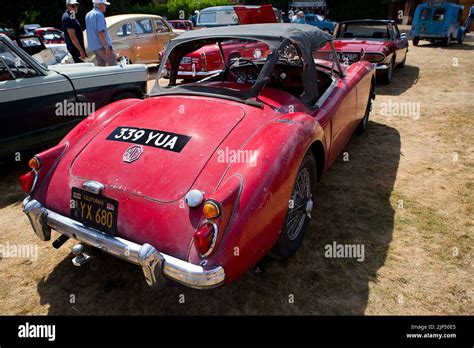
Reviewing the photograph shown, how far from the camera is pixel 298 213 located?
293 centimetres

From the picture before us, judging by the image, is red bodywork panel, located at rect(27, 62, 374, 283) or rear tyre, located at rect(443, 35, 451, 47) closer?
red bodywork panel, located at rect(27, 62, 374, 283)

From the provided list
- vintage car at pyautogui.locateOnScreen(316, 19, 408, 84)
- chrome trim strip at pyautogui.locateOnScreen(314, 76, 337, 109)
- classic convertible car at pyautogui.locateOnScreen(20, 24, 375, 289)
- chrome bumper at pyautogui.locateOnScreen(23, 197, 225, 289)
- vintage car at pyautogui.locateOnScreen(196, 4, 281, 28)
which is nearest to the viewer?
chrome bumper at pyautogui.locateOnScreen(23, 197, 225, 289)

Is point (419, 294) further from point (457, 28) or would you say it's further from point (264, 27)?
point (457, 28)

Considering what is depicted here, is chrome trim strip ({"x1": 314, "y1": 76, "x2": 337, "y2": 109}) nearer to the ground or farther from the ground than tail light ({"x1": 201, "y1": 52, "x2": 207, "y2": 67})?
nearer to the ground

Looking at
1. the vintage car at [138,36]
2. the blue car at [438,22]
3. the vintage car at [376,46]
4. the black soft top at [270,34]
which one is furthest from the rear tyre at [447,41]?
the black soft top at [270,34]

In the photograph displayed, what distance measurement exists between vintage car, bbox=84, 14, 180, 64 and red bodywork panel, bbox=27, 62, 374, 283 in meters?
7.11

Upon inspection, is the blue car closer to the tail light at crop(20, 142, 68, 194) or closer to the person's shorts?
the person's shorts

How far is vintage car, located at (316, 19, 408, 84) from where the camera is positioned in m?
7.48

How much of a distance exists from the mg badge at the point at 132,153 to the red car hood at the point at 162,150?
0.03 m

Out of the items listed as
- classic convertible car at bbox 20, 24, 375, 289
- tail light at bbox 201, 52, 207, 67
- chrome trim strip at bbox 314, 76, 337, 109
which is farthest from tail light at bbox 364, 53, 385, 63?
classic convertible car at bbox 20, 24, 375, 289

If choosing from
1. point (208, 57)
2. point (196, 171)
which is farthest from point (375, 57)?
point (196, 171)

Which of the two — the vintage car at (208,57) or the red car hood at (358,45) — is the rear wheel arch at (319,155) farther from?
the vintage car at (208,57)
